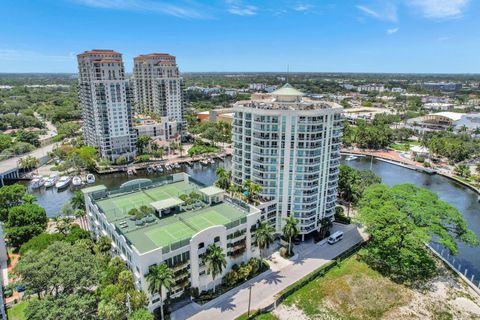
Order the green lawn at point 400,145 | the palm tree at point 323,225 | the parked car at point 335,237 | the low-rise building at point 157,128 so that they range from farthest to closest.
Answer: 1. the green lawn at point 400,145
2. the low-rise building at point 157,128
3. the palm tree at point 323,225
4. the parked car at point 335,237

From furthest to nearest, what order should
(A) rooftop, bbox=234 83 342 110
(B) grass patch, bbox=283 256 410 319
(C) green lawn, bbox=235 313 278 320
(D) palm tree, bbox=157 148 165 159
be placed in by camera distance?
(D) palm tree, bbox=157 148 165 159 → (A) rooftop, bbox=234 83 342 110 → (B) grass patch, bbox=283 256 410 319 → (C) green lawn, bbox=235 313 278 320

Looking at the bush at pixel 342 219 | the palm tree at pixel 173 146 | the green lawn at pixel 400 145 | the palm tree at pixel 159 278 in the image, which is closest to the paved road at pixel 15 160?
the palm tree at pixel 173 146

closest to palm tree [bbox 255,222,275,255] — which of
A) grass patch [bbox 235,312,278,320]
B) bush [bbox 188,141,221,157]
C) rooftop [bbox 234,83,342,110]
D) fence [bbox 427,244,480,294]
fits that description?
grass patch [bbox 235,312,278,320]

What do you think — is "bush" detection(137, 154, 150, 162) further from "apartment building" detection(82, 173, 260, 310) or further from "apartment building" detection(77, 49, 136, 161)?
"apartment building" detection(82, 173, 260, 310)

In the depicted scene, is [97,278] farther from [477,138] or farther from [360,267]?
[477,138]

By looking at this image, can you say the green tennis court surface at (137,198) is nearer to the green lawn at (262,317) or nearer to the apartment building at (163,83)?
the green lawn at (262,317)

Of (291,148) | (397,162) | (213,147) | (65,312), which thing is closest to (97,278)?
(65,312)

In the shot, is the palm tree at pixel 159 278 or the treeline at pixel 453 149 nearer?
the palm tree at pixel 159 278
